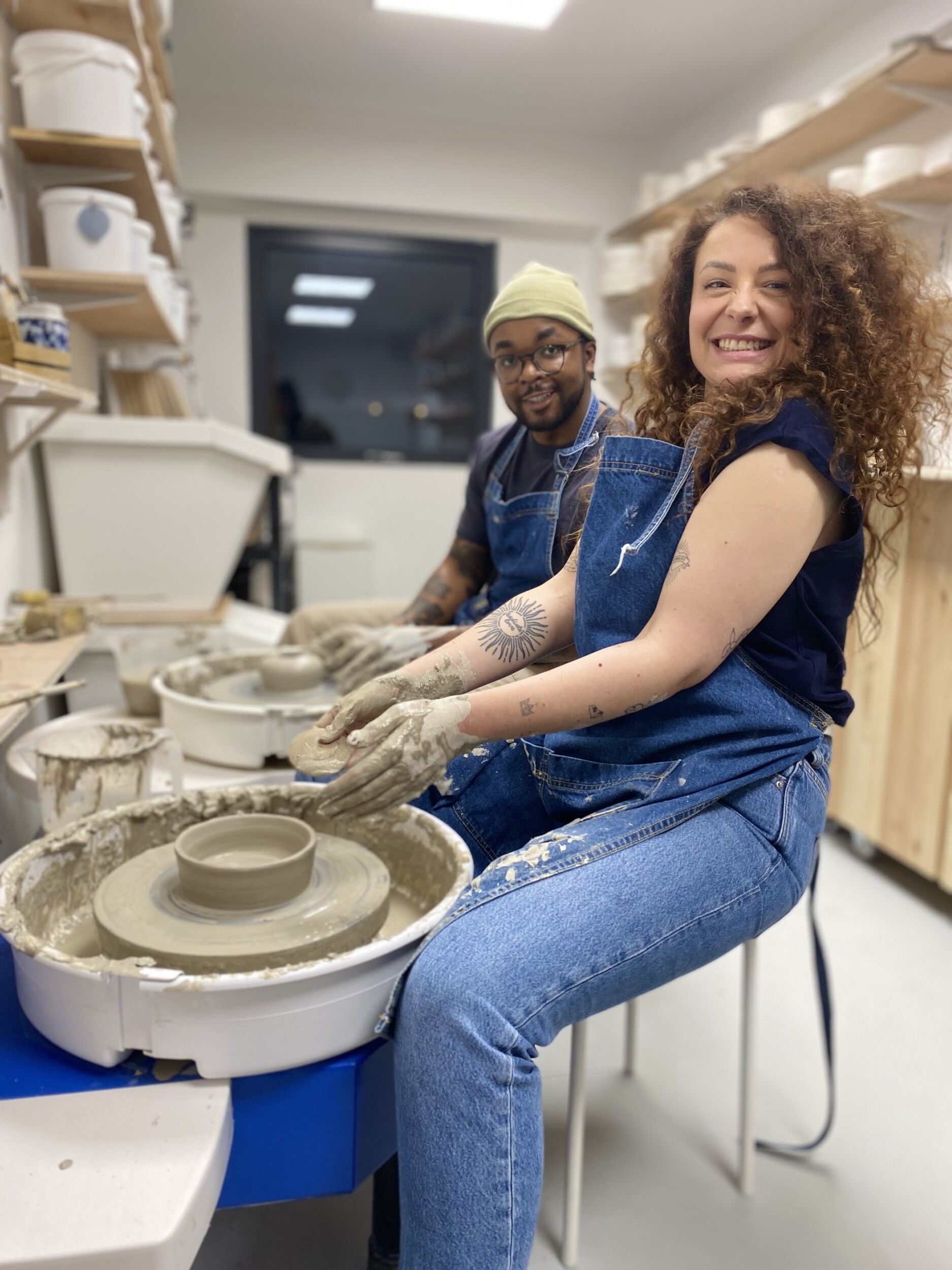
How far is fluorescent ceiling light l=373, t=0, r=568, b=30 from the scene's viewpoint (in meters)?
2.95

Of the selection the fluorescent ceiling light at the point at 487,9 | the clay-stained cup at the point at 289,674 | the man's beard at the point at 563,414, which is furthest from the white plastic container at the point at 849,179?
the clay-stained cup at the point at 289,674

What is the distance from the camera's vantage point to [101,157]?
1.94 m

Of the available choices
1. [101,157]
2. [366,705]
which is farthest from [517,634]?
[101,157]

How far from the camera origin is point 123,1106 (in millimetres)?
760

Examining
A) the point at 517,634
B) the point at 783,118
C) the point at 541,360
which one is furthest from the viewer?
the point at 783,118

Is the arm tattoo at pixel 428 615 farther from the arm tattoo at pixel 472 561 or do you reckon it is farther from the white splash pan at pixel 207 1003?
the white splash pan at pixel 207 1003

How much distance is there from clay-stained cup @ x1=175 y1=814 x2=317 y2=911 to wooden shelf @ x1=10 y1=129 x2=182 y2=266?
158 cm

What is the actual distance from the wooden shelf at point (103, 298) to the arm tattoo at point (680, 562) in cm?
153

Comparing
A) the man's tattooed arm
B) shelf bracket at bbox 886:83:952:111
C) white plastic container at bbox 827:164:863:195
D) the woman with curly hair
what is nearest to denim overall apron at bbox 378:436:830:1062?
the woman with curly hair

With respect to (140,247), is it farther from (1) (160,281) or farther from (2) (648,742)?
(2) (648,742)

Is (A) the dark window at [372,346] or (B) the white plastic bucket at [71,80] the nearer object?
(B) the white plastic bucket at [71,80]

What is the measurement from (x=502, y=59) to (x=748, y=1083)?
3.61 metres

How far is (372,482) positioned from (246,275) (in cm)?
113

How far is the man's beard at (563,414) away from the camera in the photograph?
4.30ft
